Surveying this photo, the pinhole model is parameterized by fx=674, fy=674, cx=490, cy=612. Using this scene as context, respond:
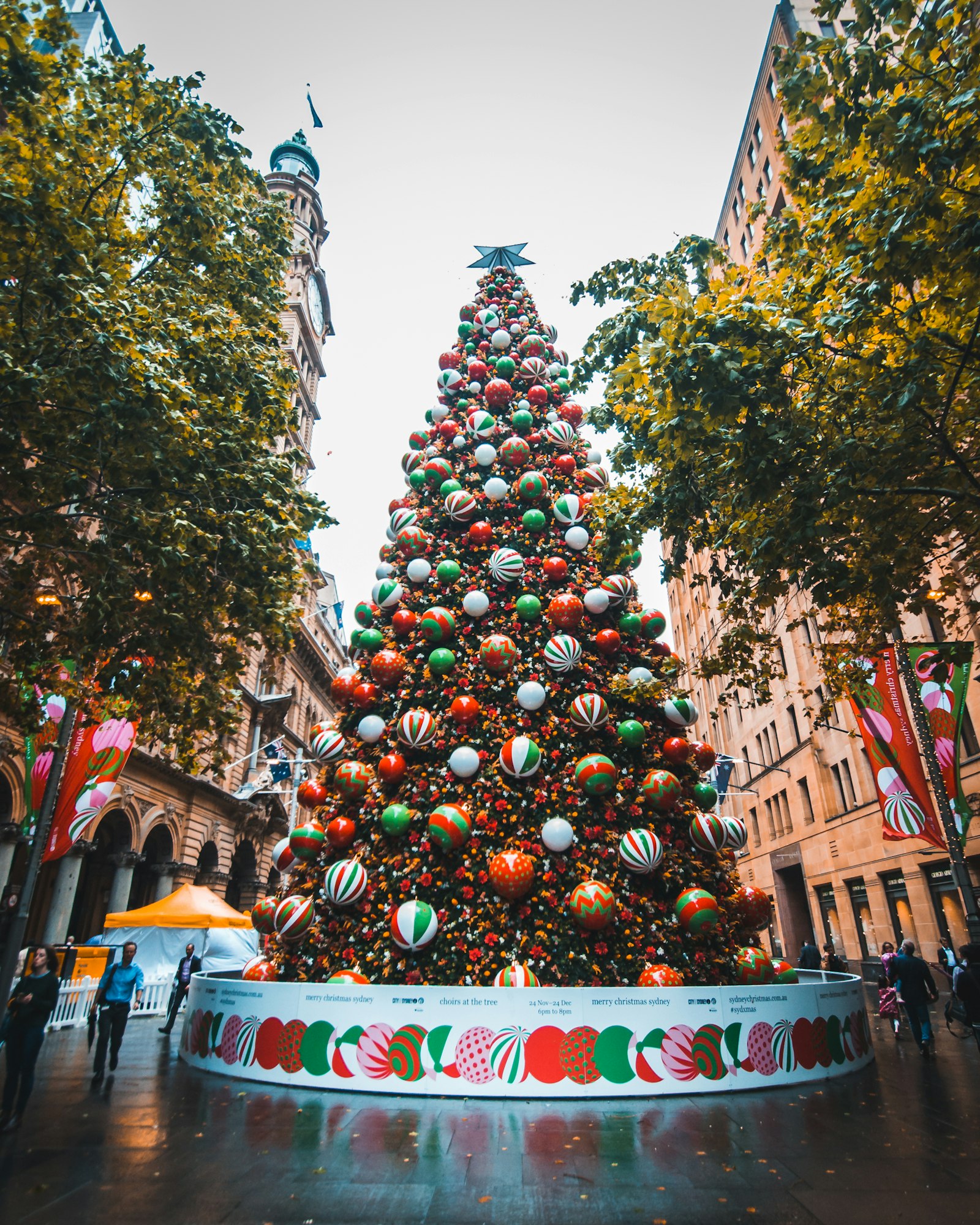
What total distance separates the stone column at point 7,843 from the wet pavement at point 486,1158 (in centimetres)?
1116

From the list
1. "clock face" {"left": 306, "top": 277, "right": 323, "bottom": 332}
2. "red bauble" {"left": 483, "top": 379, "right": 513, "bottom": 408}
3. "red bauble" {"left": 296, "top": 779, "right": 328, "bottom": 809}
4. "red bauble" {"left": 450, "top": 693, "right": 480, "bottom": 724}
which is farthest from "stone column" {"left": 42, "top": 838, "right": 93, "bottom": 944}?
"clock face" {"left": 306, "top": 277, "right": 323, "bottom": 332}

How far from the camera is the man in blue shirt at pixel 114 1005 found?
9.12 m

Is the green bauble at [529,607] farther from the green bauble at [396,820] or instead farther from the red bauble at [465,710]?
the green bauble at [396,820]

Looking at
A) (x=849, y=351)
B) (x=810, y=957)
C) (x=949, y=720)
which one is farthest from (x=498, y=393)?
(x=810, y=957)

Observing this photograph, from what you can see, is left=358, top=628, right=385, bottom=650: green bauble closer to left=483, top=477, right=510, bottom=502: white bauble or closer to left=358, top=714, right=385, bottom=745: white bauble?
left=358, top=714, right=385, bottom=745: white bauble

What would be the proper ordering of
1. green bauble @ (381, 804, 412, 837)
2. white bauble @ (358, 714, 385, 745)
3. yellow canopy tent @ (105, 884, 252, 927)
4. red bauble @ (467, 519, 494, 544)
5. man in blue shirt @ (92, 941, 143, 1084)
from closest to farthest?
man in blue shirt @ (92, 941, 143, 1084) < green bauble @ (381, 804, 412, 837) < white bauble @ (358, 714, 385, 745) < red bauble @ (467, 519, 494, 544) < yellow canopy tent @ (105, 884, 252, 927)

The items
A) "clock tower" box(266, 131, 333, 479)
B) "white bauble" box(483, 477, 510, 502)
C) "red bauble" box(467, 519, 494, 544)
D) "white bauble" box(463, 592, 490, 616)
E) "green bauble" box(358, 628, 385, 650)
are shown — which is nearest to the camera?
"white bauble" box(463, 592, 490, 616)

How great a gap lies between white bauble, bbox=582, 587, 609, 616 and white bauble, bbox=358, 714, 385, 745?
155 inches

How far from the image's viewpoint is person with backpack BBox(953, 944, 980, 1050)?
9719 mm

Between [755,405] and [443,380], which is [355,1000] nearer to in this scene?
[755,405]

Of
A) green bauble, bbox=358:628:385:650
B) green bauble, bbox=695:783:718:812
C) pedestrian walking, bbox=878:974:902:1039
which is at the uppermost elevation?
green bauble, bbox=358:628:385:650

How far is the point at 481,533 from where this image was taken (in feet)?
39.8

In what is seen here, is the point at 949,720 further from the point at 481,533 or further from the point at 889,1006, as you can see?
the point at 481,533

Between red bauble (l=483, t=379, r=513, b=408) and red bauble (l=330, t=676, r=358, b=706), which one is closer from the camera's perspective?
red bauble (l=330, t=676, r=358, b=706)
